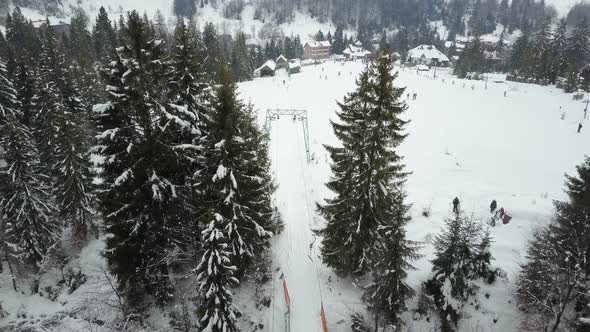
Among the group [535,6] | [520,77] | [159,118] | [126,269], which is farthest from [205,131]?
[535,6]

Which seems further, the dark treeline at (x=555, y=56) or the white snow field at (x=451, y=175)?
the dark treeline at (x=555, y=56)

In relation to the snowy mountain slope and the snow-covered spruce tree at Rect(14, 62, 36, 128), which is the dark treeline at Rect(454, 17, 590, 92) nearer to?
the snow-covered spruce tree at Rect(14, 62, 36, 128)

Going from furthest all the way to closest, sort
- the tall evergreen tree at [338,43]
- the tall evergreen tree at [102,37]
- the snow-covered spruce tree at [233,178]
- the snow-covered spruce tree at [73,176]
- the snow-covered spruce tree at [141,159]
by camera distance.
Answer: the tall evergreen tree at [338,43] → the tall evergreen tree at [102,37] → the snow-covered spruce tree at [73,176] → the snow-covered spruce tree at [233,178] → the snow-covered spruce tree at [141,159]

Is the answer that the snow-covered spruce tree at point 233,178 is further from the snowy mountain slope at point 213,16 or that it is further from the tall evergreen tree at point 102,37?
the snowy mountain slope at point 213,16

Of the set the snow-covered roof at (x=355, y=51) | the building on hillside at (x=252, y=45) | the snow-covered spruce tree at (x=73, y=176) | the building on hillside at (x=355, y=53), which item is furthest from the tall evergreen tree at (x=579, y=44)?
the snow-covered spruce tree at (x=73, y=176)

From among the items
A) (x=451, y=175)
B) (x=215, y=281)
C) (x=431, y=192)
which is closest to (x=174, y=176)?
(x=215, y=281)

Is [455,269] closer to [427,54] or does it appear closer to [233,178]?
[233,178]
